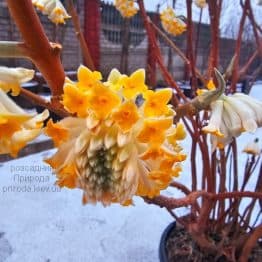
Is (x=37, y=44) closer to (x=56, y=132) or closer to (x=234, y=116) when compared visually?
(x=56, y=132)

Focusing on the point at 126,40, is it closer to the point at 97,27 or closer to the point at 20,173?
the point at 97,27

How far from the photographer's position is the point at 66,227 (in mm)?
1144

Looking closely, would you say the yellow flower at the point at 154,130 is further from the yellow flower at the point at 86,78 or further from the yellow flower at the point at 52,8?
the yellow flower at the point at 52,8

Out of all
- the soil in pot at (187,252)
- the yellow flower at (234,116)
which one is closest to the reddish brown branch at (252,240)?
the soil in pot at (187,252)

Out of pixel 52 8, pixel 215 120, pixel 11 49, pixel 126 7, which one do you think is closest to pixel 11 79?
pixel 11 49

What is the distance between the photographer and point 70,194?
1369 mm

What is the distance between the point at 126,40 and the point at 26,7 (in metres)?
2.76

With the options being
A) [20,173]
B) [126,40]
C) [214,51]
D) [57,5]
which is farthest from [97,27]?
[214,51]

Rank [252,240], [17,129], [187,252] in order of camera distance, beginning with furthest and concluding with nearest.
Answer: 1. [187,252]
2. [252,240]
3. [17,129]

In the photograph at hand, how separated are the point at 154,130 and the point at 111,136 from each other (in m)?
0.03

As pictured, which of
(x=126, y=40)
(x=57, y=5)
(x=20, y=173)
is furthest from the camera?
(x=126, y=40)

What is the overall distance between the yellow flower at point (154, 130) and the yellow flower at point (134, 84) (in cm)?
2

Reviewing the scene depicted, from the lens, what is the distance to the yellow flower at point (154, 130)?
20cm

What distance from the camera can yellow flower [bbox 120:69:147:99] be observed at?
0.20 m
